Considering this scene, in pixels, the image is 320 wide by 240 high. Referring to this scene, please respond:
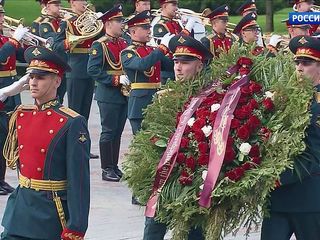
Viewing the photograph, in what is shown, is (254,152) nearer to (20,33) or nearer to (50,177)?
(50,177)

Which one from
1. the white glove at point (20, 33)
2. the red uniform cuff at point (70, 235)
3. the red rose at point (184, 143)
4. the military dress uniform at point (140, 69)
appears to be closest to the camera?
the red uniform cuff at point (70, 235)

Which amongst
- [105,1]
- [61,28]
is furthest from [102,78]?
[105,1]

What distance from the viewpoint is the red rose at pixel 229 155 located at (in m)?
5.98

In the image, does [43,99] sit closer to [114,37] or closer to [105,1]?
[114,37]

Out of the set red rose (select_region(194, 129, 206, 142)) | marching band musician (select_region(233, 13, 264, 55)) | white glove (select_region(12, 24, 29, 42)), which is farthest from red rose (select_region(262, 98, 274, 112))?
marching band musician (select_region(233, 13, 264, 55))

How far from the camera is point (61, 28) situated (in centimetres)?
1320

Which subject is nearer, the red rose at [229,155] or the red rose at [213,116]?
the red rose at [229,155]

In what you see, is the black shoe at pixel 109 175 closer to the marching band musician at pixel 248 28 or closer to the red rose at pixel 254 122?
the marching band musician at pixel 248 28

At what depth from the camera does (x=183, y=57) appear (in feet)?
23.4

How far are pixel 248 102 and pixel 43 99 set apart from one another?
49.0 inches

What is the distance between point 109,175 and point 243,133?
17.5 ft

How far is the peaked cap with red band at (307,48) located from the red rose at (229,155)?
0.89 meters

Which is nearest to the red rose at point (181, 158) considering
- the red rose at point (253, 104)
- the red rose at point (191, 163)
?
the red rose at point (191, 163)

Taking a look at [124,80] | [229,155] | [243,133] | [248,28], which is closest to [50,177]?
[229,155]
